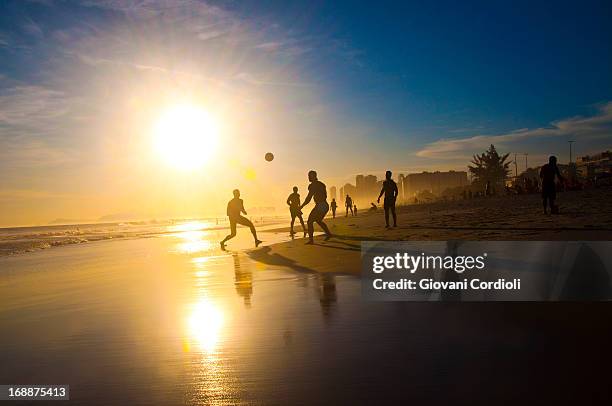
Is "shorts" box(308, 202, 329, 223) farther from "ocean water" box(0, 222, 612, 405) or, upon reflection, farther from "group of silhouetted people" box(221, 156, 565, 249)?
"ocean water" box(0, 222, 612, 405)

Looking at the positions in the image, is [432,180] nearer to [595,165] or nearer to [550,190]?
[595,165]

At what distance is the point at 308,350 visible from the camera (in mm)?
3057

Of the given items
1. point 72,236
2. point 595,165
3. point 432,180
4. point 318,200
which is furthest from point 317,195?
point 432,180

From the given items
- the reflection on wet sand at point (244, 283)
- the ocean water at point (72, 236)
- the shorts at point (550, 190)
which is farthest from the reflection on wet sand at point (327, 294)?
the ocean water at point (72, 236)

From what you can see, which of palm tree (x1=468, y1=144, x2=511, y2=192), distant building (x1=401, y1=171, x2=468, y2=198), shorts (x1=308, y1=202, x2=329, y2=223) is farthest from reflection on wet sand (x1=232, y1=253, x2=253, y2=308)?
distant building (x1=401, y1=171, x2=468, y2=198)

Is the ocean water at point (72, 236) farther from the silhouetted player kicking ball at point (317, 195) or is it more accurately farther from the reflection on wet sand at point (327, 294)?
the reflection on wet sand at point (327, 294)

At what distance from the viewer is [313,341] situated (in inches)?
129

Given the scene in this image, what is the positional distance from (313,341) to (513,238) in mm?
8084

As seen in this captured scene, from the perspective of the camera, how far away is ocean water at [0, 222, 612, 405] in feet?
7.58

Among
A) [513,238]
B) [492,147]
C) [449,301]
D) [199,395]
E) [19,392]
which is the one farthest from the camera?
[492,147]

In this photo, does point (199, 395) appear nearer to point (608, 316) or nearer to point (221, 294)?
point (221, 294)

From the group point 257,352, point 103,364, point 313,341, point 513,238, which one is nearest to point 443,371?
point 313,341

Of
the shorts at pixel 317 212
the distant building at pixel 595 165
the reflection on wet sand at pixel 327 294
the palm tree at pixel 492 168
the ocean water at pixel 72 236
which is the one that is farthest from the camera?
the distant building at pixel 595 165

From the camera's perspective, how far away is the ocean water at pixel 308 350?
231cm
